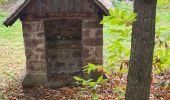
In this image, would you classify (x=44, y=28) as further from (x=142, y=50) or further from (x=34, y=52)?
(x=142, y=50)

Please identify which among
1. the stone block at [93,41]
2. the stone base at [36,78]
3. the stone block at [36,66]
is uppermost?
the stone block at [93,41]

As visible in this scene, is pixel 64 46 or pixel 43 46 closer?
pixel 43 46

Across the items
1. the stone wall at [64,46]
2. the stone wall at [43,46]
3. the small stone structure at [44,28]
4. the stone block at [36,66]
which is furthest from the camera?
the stone wall at [64,46]

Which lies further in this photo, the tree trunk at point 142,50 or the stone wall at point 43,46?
the stone wall at point 43,46

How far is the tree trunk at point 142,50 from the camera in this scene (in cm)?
438

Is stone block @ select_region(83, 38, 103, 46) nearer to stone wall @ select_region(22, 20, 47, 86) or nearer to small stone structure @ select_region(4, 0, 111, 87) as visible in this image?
small stone structure @ select_region(4, 0, 111, 87)

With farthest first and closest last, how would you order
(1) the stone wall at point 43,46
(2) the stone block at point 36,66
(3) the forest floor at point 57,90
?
(2) the stone block at point 36,66
(1) the stone wall at point 43,46
(3) the forest floor at point 57,90

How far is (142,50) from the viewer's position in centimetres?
453

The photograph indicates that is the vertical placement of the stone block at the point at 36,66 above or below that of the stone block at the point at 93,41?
below

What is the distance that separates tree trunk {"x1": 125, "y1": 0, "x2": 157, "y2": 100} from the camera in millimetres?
4383

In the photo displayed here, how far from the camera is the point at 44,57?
1024 centimetres

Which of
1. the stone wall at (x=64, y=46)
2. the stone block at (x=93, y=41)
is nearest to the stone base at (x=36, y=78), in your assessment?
the stone wall at (x=64, y=46)

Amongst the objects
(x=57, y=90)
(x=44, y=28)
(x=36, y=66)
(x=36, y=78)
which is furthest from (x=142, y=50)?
(x=36, y=78)

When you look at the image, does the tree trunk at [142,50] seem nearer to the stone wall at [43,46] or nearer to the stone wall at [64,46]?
the stone wall at [43,46]
